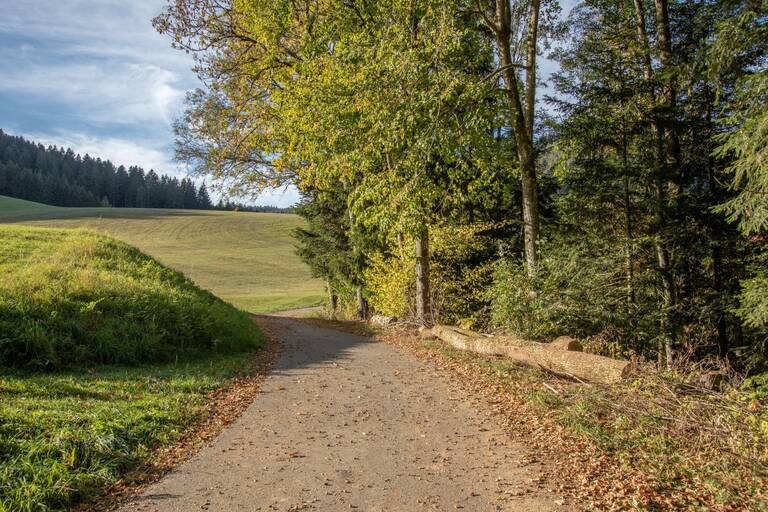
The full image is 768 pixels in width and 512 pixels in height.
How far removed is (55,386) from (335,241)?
56.5 ft

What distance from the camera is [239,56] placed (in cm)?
1823

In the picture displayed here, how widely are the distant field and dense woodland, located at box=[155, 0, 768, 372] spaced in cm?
1928

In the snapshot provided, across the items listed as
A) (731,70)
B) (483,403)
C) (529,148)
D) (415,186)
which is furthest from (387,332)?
(731,70)

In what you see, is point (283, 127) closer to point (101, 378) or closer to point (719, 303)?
point (101, 378)

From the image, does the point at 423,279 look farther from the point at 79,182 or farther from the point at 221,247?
the point at 79,182

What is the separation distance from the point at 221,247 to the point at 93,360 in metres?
58.0

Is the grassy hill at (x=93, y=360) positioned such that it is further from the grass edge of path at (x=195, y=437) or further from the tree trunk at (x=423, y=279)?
the tree trunk at (x=423, y=279)

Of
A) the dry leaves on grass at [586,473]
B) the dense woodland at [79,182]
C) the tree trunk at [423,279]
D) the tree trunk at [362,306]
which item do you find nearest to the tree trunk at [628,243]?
the dry leaves on grass at [586,473]

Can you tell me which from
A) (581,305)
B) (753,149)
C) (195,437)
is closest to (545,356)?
(581,305)

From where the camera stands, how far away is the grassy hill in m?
4.88

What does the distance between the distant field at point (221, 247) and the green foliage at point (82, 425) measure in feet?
79.2

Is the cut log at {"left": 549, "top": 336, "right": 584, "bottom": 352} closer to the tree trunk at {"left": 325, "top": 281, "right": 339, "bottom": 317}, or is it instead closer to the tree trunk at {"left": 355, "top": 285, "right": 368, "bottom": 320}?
the tree trunk at {"left": 355, "top": 285, "right": 368, "bottom": 320}

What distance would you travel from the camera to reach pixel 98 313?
10867 mm

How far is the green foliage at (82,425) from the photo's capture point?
4.48 metres
